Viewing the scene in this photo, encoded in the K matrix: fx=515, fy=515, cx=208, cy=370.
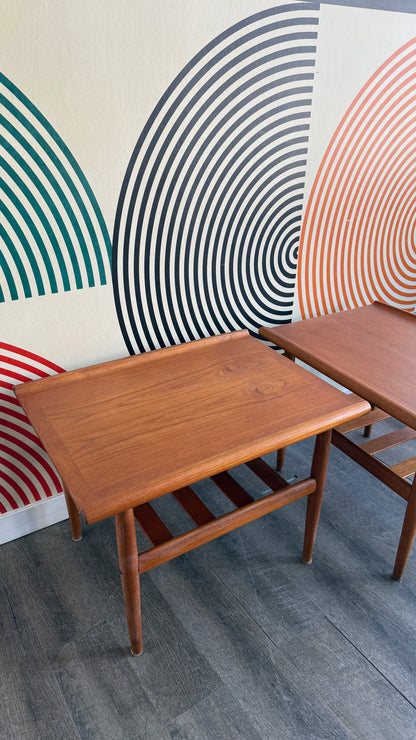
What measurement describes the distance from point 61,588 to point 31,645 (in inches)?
8.0

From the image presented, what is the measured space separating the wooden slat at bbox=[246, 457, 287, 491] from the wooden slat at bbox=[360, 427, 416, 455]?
35 centimetres

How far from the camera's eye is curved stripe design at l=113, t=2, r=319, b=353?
5.42 feet

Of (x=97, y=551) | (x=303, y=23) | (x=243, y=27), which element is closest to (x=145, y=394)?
(x=97, y=551)

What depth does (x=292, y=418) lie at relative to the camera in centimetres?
145

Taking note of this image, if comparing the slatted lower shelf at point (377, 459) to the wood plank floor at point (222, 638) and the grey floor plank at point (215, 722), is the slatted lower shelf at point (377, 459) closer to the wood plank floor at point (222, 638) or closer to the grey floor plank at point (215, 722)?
the wood plank floor at point (222, 638)

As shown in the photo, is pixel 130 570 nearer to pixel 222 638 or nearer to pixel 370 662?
pixel 222 638

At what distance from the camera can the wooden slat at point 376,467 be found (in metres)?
1.69

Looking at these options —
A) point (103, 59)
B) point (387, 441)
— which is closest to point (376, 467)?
point (387, 441)

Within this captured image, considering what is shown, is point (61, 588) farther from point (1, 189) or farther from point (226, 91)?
point (226, 91)

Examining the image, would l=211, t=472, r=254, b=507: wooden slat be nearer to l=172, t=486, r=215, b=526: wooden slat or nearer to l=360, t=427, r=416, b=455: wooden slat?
l=172, t=486, r=215, b=526: wooden slat

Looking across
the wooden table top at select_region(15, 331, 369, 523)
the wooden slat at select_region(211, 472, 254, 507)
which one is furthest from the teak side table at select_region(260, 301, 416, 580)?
the wooden slat at select_region(211, 472, 254, 507)

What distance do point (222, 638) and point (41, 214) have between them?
1.39 metres

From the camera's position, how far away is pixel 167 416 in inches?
57.6

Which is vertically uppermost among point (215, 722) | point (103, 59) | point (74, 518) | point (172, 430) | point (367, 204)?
point (103, 59)
